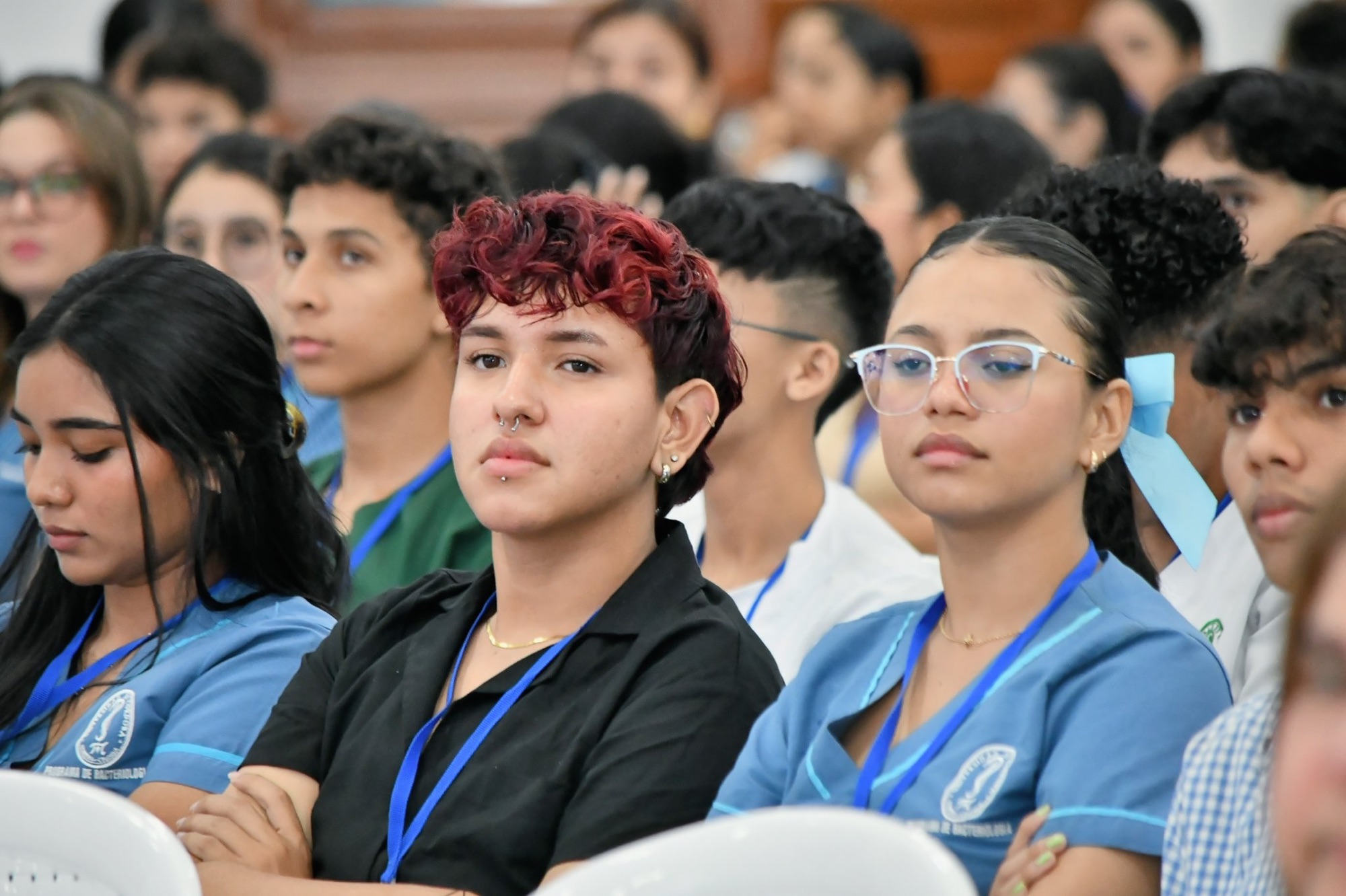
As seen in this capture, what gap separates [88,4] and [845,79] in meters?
3.49

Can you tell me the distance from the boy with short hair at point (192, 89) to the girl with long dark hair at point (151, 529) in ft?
A: 9.85

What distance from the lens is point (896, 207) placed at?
12.8 feet

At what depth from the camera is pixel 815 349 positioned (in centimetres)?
280

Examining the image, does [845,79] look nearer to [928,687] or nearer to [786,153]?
[786,153]

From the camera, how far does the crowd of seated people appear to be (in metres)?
1.65

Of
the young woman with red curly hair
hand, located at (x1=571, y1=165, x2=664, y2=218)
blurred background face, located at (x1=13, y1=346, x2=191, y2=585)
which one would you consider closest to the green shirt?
blurred background face, located at (x1=13, y1=346, x2=191, y2=585)

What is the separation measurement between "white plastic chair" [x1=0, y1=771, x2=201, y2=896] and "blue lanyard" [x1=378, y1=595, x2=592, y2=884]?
330mm

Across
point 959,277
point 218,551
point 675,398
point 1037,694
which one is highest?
point 959,277

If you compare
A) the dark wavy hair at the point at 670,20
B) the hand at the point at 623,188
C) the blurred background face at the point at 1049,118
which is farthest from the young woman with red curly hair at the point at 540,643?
the dark wavy hair at the point at 670,20

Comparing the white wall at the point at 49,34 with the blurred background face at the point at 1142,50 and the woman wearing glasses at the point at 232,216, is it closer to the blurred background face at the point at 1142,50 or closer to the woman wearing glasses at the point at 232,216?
the woman wearing glasses at the point at 232,216

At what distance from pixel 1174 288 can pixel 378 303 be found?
54.1 inches

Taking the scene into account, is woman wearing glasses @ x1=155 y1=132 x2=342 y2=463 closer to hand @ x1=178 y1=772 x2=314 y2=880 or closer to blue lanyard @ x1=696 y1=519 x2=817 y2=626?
blue lanyard @ x1=696 y1=519 x2=817 y2=626

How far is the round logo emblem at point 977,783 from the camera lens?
1642mm

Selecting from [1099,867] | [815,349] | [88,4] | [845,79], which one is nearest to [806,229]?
[815,349]
